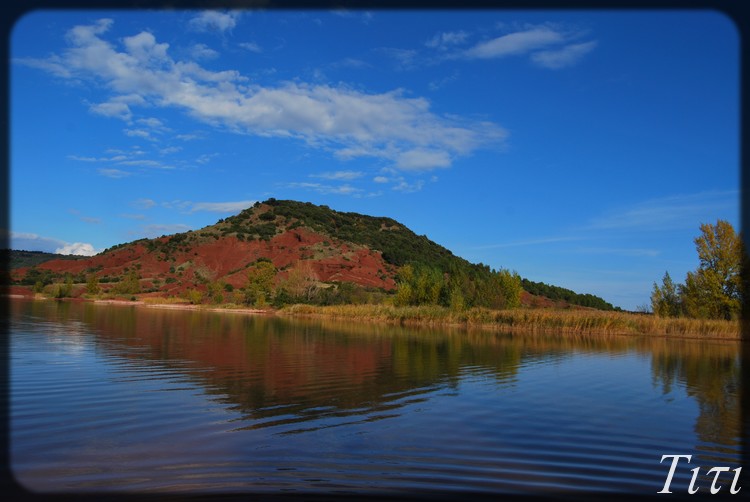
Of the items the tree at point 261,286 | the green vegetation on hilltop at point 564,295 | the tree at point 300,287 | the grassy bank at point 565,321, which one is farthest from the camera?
the green vegetation on hilltop at point 564,295

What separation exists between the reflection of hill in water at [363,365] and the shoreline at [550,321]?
10.5ft

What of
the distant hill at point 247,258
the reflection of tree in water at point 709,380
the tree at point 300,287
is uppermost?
the distant hill at point 247,258

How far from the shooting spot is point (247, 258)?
87.4m

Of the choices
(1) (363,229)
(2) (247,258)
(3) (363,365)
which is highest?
(1) (363,229)

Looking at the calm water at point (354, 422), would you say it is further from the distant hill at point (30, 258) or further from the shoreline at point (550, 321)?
the distant hill at point (30, 258)

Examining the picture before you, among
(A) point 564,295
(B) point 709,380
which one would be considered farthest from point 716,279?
(A) point 564,295

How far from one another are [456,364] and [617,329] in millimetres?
19758

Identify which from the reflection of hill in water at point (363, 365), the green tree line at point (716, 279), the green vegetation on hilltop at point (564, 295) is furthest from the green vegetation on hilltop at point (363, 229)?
the reflection of hill in water at point (363, 365)

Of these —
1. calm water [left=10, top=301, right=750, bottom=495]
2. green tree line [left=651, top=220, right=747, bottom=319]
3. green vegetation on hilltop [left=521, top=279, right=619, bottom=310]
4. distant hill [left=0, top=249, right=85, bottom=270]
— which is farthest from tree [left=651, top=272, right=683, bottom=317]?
distant hill [left=0, top=249, right=85, bottom=270]

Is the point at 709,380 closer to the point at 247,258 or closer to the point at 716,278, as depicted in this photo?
the point at 716,278

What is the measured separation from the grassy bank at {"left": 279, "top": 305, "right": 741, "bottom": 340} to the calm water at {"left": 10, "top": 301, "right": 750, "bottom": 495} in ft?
47.1

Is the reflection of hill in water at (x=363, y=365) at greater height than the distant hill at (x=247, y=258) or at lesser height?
lesser

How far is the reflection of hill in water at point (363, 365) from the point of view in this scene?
9711 mm

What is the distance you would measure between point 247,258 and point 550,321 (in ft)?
205
